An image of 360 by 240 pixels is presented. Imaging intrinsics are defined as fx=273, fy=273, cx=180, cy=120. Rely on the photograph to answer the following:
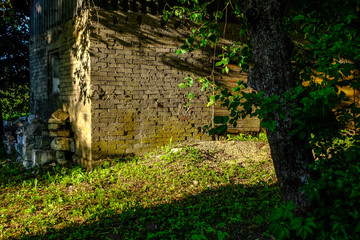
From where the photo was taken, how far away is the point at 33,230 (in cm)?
414

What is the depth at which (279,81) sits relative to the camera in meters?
2.64

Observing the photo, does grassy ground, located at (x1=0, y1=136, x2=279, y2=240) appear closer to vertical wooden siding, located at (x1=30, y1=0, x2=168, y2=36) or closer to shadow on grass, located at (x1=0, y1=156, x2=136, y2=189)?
shadow on grass, located at (x1=0, y1=156, x2=136, y2=189)

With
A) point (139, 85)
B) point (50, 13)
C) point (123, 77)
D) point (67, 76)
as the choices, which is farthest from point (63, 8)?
point (139, 85)

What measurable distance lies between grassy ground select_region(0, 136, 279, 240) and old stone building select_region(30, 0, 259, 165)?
0.60 meters

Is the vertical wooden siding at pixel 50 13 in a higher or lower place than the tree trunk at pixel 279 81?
higher

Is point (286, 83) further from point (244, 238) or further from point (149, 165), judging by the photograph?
point (149, 165)

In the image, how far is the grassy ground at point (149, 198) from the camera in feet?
12.6

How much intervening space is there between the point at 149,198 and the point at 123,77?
10.0 feet

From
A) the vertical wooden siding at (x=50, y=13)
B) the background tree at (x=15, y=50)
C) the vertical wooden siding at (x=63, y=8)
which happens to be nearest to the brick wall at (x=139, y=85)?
the vertical wooden siding at (x=63, y=8)

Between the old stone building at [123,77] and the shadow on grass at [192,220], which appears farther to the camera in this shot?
the old stone building at [123,77]

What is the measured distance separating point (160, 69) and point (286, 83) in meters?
4.70

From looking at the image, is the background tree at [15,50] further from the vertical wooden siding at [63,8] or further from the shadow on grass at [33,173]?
the shadow on grass at [33,173]

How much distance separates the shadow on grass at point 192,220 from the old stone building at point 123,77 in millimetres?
2469

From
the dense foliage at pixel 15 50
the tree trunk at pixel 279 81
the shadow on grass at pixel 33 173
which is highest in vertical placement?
the dense foliage at pixel 15 50
